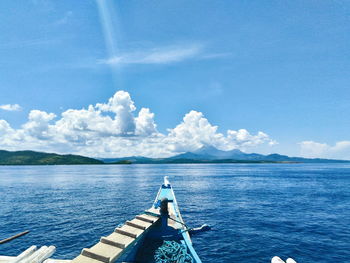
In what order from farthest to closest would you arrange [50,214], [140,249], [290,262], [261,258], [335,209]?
1. [335,209]
2. [50,214]
3. [261,258]
4. [140,249]
5. [290,262]

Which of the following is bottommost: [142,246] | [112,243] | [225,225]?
[225,225]

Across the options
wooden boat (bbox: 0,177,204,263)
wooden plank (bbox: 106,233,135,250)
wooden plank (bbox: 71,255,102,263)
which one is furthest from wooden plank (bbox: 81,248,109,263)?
wooden plank (bbox: 106,233,135,250)

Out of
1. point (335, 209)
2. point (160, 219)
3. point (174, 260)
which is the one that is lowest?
point (335, 209)

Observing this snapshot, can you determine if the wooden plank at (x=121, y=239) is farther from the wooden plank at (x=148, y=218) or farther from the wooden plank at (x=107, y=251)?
the wooden plank at (x=148, y=218)

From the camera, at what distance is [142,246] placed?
1945cm

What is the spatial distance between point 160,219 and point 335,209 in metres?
41.7

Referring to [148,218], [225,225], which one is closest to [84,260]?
[148,218]

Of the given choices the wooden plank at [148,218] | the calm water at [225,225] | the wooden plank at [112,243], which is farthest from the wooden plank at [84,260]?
the calm water at [225,225]

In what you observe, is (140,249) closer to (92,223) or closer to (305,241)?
(92,223)

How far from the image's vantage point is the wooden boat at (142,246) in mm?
12586

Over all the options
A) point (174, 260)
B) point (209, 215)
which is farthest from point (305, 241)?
point (174, 260)

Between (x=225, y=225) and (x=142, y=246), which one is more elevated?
(x=142, y=246)

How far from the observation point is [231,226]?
32.3 m

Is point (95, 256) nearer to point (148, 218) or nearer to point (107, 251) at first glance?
point (107, 251)
